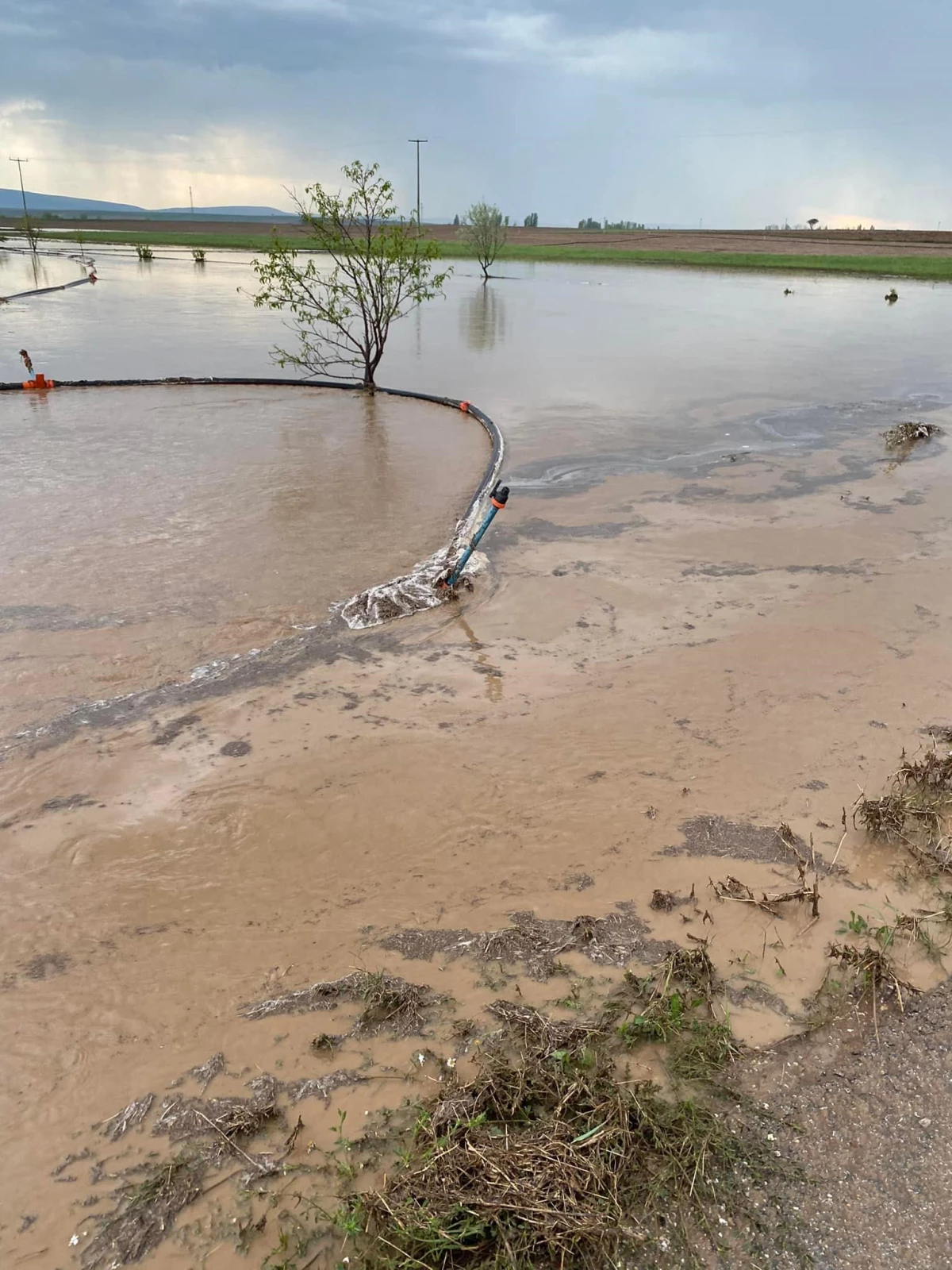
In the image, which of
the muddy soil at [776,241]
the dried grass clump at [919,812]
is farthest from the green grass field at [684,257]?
the dried grass clump at [919,812]

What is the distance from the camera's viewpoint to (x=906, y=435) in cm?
1230

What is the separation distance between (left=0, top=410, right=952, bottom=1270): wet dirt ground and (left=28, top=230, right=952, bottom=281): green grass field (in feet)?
112

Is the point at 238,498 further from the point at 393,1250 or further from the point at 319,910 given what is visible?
the point at 393,1250

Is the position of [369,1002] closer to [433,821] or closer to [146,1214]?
[146,1214]

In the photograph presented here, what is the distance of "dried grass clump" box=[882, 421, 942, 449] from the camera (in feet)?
40.0

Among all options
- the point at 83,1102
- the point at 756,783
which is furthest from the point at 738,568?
the point at 83,1102

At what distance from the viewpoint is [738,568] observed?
7.63 m

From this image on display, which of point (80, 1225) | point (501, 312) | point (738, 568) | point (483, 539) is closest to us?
point (80, 1225)

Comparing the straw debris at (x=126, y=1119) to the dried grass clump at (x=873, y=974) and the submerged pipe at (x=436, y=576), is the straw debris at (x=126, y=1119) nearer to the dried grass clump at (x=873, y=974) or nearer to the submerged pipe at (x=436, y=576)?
the dried grass clump at (x=873, y=974)

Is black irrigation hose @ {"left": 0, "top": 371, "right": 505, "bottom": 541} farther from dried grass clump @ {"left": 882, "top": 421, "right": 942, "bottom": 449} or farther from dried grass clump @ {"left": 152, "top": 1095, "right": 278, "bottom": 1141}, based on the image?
dried grass clump @ {"left": 152, "top": 1095, "right": 278, "bottom": 1141}

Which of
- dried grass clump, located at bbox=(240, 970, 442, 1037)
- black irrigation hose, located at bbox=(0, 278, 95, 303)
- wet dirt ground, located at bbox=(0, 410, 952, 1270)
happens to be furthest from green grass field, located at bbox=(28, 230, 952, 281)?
dried grass clump, located at bbox=(240, 970, 442, 1037)

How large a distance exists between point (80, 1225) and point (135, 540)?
6.39 metres

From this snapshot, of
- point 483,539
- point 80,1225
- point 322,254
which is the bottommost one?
point 80,1225

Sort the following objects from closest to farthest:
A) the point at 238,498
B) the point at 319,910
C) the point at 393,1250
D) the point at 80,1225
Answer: the point at 393,1250, the point at 80,1225, the point at 319,910, the point at 238,498
